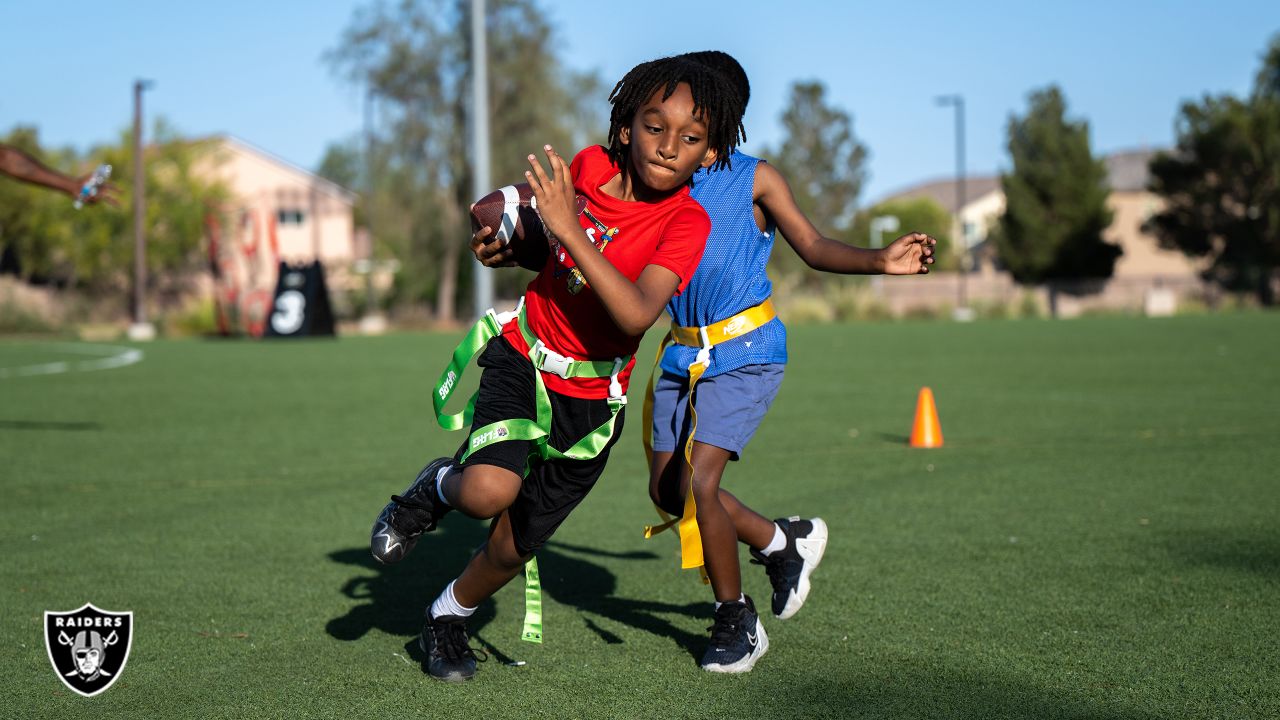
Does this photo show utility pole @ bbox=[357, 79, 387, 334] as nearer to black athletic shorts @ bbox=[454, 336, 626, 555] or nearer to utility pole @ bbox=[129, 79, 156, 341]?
utility pole @ bbox=[129, 79, 156, 341]

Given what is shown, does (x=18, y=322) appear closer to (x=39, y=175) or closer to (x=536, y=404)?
(x=39, y=175)

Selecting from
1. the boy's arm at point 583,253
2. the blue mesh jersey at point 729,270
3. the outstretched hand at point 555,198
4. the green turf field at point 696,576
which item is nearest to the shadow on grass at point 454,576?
the green turf field at point 696,576

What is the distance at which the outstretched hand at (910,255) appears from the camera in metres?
4.46

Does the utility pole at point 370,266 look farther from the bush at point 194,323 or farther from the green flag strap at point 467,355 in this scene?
the green flag strap at point 467,355

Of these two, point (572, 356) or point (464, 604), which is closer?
point (572, 356)

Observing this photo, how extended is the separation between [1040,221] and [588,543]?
182 ft

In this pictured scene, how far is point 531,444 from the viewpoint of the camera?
172 inches

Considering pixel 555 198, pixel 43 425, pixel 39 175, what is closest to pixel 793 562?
pixel 555 198

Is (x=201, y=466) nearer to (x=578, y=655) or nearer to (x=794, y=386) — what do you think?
(x=578, y=655)

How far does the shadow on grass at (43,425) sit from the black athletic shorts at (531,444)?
9.37m

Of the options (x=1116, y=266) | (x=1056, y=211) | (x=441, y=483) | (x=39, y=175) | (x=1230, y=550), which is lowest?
(x=1230, y=550)

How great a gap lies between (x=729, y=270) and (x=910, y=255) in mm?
698

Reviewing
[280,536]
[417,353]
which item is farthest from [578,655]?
[417,353]

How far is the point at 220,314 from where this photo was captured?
3747 cm
